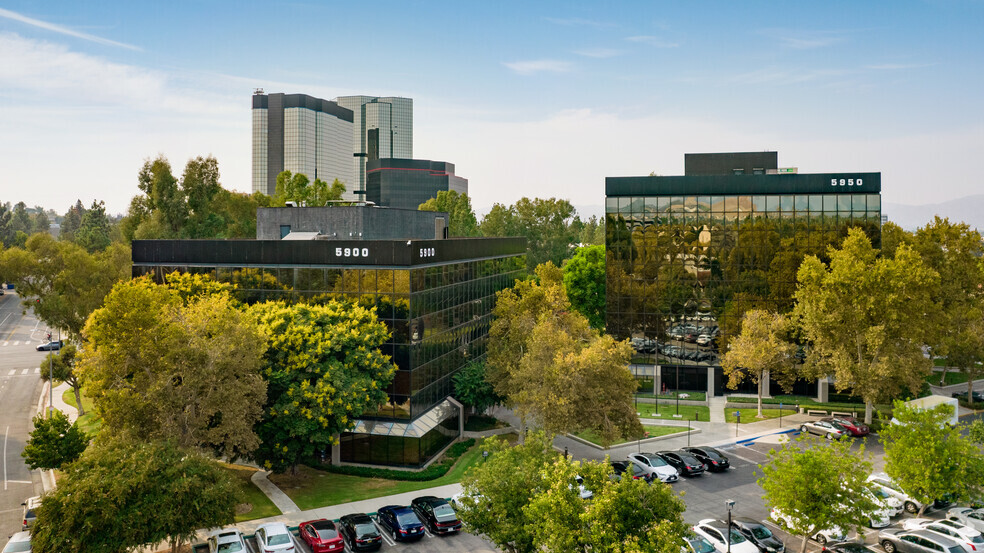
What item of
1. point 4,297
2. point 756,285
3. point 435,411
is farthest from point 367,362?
point 4,297

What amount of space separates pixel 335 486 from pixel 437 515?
9884 millimetres

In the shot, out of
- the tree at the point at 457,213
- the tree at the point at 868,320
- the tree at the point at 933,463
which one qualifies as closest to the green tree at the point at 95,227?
the tree at the point at 457,213

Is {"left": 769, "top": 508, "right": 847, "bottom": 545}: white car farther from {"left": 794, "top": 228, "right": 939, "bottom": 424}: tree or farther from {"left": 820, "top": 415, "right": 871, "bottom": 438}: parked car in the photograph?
{"left": 794, "top": 228, "right": 939, "bottom": 424}: tree

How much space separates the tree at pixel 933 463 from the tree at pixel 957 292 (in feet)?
95.8

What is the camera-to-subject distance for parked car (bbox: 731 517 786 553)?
30172 millimetres

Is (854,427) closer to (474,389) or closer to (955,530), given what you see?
(955,530)

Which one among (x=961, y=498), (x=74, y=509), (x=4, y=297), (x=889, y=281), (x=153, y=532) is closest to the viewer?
(x=74, y=509)

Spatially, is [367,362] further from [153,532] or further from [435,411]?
[153,532]

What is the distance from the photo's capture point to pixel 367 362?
39969mm

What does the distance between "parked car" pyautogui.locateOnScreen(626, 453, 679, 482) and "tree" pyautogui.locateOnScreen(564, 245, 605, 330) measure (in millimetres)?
42352

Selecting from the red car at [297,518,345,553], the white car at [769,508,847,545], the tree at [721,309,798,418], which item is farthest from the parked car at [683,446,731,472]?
the red car at [297,518,345,553]

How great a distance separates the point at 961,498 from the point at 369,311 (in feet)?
109

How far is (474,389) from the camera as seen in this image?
1996 inches

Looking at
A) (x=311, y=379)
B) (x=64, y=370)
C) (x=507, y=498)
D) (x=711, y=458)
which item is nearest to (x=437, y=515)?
(x=507, y=498)
